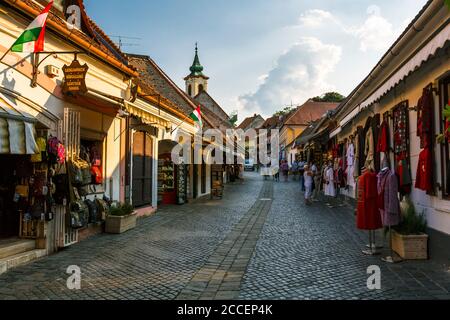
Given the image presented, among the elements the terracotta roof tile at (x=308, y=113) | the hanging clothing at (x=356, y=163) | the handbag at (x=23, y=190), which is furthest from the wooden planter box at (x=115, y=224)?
the terracotta roof tile at (x=308, y=113)

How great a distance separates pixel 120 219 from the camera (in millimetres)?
9445

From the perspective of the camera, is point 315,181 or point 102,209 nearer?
point 102,209

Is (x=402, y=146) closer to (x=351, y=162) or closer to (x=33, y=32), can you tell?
(x=351, y=162)

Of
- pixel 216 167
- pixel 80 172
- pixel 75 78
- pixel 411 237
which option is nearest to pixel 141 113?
pixel 75 78

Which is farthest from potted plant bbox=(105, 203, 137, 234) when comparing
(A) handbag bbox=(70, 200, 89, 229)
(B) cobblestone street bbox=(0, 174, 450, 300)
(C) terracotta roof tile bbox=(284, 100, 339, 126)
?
(C) terracotta roof tile bbox=(284, 100, 339, 126)

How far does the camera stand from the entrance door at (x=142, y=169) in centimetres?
1223

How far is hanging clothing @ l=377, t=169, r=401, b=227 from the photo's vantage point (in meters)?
6.55

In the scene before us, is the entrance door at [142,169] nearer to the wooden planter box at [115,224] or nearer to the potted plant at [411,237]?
the wooden planter box at [115,224]

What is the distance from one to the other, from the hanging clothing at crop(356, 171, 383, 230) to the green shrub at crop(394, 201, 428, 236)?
1.14ft

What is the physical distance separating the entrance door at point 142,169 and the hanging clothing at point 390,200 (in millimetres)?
7577

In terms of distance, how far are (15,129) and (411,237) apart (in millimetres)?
6375

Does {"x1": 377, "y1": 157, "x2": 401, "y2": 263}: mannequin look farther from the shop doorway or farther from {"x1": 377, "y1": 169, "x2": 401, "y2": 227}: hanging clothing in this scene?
the shop doorway

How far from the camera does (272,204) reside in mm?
16078

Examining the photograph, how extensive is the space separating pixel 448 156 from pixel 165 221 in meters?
7.73
